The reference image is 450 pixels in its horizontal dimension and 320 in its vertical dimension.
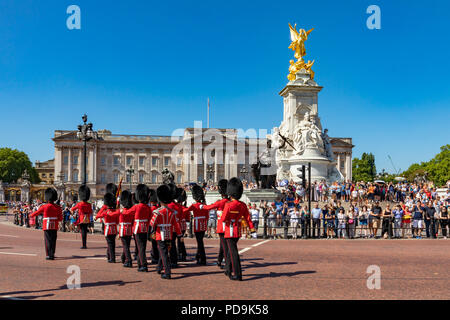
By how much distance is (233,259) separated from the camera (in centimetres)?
958

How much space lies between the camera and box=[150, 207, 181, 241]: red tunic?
9648mm

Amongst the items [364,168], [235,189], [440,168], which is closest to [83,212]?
[235,189]

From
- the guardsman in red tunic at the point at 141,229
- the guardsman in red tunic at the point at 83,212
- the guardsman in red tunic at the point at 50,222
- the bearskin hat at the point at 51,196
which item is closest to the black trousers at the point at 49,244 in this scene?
the guardsman in red tunic at the point at 50,222

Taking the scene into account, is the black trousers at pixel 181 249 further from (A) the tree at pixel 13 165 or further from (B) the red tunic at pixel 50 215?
(A) the tree at pixel 13 165

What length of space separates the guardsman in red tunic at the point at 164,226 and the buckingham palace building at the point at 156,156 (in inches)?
3664

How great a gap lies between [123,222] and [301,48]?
3618 centimetres

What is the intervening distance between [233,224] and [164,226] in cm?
144

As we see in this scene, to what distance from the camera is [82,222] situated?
15656 mm

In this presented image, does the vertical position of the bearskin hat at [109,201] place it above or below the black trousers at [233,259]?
above

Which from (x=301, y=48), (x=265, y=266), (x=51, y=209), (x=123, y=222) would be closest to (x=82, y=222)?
(x=51, y=209)

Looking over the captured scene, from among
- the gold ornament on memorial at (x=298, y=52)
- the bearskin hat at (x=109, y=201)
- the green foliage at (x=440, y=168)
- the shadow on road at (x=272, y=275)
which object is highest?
the gold ornament on memorial at (x=298, y=52)

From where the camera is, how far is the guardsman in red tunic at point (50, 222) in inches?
509

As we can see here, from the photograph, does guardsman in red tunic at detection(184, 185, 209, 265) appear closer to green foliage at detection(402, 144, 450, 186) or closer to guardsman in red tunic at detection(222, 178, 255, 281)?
guardsman in red tunic at detection(222, 178, 255, 281)
